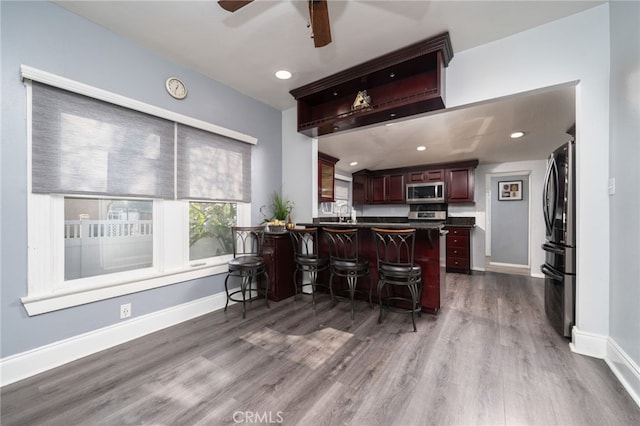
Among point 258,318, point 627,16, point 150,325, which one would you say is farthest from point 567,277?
point 150,325

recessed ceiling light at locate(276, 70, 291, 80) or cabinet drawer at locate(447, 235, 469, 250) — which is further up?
recessed ceiling light at locate(276, 70, 291, 80)

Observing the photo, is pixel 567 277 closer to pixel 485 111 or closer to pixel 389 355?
pixel 389 355

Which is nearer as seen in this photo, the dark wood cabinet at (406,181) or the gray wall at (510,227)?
the dark wood cabinet at (406,181)

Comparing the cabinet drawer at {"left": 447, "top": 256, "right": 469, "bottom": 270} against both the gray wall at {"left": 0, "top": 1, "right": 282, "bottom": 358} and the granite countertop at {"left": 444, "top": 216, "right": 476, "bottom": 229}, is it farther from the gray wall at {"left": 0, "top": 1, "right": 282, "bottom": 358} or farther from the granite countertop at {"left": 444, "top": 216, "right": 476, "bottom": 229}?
the gray wall at {"left": 0, "top": 1, "right": 282, "bottom": 358}

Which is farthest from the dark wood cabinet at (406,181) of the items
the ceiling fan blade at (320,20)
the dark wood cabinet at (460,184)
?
the ceiling fan blade at (320,20)

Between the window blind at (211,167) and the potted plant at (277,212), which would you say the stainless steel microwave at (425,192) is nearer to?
the potted plant at (277,212)

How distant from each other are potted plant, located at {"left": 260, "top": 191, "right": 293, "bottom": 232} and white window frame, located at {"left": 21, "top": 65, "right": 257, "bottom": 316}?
0.96 m

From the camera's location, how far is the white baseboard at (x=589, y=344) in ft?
5.92

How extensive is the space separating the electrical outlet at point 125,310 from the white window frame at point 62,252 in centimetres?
12

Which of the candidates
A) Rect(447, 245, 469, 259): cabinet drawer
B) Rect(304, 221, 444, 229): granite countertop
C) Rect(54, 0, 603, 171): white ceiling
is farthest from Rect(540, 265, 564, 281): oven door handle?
Rect(447, 245, 469, 259): cabinet drawer

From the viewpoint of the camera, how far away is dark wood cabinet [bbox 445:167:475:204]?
5.01 m

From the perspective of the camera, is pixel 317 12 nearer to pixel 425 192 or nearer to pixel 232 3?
pixel 232 3

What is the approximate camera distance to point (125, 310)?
211cm

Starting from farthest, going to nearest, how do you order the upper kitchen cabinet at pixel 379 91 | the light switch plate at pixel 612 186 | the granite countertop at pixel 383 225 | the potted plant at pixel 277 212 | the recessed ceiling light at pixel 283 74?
1. the potted plant at pixel 277 212
2. the recessed ceiling light at pixel 283 74
3. the granite countertop at pixel 383 225
4. the upper kitchen cabinet at pixel 379 91
5. the light switch plate at pixel 612 186
